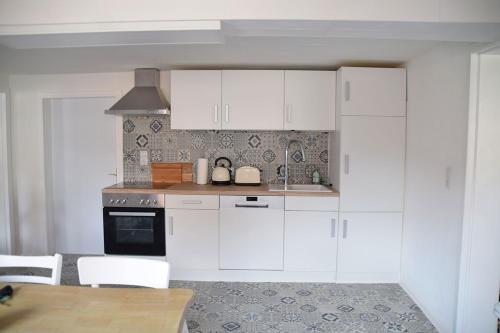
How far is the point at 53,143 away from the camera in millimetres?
3740

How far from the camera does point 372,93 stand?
2.97 metres

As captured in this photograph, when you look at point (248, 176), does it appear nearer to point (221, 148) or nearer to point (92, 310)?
point (221, 148)

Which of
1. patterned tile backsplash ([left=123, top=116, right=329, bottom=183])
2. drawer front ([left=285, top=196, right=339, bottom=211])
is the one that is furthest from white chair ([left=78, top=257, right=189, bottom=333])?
patterned tile backsplash ([left=123, top=116, right=329, bottom=183])

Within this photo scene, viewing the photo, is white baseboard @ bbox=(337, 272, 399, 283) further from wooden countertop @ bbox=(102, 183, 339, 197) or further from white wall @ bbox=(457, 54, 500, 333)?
white wall @ bbox=(457, 54, 500, 333)

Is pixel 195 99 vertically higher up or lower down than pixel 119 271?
higher up

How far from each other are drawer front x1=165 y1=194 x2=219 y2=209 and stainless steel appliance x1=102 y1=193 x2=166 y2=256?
2.8 inches

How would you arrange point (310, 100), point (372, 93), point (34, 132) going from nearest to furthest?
1. point (372, 93)
2. point (310, 100)
3. point (34, 132)

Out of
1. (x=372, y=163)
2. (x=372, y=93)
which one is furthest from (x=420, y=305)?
(x=372, y=93)

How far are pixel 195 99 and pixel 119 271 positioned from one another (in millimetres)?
2068

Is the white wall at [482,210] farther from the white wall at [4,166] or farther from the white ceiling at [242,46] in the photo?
the white wall at [4,166]

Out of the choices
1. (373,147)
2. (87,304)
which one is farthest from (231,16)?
(373,147)

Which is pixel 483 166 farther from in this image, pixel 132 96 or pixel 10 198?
pixel 10 198

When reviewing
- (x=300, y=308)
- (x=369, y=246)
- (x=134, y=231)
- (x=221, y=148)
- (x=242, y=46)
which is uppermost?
(x=242, y=46)

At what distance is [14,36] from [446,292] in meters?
3.11
